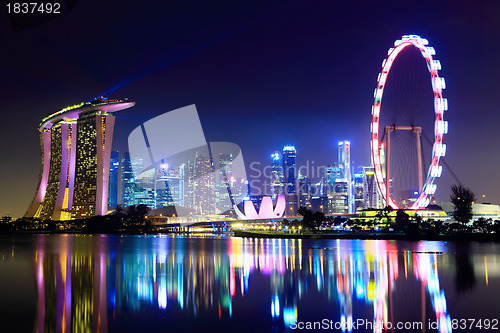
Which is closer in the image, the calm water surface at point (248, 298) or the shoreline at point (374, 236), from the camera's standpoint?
the calm water surface at point (248, 298)

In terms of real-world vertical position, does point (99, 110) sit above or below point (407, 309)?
above

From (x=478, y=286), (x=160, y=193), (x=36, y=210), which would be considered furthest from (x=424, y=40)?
(x=160, y=193)

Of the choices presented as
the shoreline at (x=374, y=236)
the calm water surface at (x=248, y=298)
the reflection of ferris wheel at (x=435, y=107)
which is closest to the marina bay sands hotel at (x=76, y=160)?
the shoreline at (x=374, y=236)

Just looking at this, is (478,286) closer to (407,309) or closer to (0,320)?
(407,309)

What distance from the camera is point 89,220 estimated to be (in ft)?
385

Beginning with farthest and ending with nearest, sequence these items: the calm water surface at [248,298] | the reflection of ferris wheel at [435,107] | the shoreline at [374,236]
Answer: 1. the shoreline at [374,236]
2. the reflection of ferris wheel at [435,107]
3. the calm water surface at [248,298]

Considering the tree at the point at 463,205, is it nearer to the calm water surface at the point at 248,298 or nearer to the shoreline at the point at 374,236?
the shoreline at the point at 374,236

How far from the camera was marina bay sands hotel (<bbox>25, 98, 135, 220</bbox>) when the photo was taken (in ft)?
371

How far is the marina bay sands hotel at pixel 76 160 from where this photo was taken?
113000 millimetres

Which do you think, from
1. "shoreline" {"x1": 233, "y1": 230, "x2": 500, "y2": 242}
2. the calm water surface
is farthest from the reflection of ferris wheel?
the calm water surface

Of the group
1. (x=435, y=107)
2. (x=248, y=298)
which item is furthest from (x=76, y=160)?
(x=248, y=298)

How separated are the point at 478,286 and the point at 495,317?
6.60 metres

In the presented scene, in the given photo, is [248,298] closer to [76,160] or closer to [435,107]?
[435,107]

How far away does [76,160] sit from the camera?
391 ft
